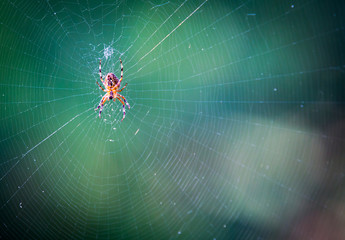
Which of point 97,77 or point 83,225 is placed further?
point 97,77

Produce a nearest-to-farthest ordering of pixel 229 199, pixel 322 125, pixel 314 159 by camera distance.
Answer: pixel 314 159 → pixel 322 125 → pixel 229 199

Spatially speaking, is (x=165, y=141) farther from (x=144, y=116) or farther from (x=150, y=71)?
(x=150, y=71)

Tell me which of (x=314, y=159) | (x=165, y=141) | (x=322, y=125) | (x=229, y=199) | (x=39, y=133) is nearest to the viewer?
(x=314, y=159)

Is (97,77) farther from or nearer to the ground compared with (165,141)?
farther from the ground

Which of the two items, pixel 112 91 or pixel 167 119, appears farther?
pixel 112 91

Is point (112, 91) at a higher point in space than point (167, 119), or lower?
higher


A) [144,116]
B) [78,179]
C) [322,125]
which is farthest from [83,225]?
[322,125]

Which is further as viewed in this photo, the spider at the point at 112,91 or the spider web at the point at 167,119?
the spider at the point at 112,91

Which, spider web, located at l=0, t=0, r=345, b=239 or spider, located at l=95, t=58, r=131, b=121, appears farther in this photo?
spider, located at l=95, t=58, r=131, b=121
